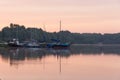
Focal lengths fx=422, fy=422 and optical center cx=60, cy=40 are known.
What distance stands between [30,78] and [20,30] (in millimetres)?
144940

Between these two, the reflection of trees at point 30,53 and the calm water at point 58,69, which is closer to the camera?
the calm water at point 58,69

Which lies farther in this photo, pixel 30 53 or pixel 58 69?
pixel 30 53

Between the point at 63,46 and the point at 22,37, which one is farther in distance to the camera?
the point at 22,37

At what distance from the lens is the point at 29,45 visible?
139375 mm

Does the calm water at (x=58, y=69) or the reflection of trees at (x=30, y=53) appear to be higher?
the calm water at (x=58, y=69)

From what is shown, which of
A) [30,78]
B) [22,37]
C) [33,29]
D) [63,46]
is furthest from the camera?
[33,29]

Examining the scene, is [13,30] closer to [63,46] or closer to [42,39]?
[42,39]

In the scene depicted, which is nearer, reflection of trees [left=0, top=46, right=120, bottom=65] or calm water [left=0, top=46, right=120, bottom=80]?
calm water [left=0, top=46, right=120, bottom=80]

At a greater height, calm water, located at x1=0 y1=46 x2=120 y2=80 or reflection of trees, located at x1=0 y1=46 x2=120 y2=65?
calm water, located at x1=0 y1=46 x2=120 y2=80

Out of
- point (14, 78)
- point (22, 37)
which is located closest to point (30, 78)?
point (14, 78)

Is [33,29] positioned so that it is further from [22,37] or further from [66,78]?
[66,78]

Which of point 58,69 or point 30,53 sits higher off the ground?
point 58,69

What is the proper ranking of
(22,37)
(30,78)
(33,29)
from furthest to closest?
(33,29), (22,37), (30,78)

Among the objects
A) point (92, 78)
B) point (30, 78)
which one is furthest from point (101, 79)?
A: point (30, 78)
